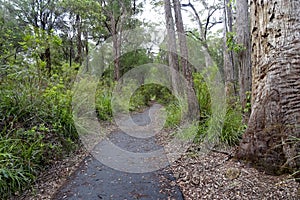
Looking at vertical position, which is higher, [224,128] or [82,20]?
[82,20]

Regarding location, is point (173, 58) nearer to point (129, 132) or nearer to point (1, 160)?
point (129, 132)

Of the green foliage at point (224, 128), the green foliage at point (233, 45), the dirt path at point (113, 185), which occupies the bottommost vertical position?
the dirt path at point (113, 185)

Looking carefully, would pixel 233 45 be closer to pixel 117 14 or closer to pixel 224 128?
pixel 224 128

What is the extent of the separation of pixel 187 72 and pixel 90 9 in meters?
7.56

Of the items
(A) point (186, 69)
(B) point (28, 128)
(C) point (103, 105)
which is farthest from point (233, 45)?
(C) point (103, 105)

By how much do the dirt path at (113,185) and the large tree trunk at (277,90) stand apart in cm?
105

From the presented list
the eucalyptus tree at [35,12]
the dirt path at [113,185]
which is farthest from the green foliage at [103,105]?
the eucalyptus tree at [35,12]

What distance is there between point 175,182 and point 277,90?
5.14 feet

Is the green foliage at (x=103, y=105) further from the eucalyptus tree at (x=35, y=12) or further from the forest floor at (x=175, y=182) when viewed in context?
the eucalyptus tree at (x=35, y=12)

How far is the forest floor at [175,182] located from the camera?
6.53 ft

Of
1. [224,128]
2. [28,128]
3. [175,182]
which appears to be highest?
[28,128]

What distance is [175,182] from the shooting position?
8.64ft

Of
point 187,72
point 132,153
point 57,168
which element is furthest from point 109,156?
point 187,72

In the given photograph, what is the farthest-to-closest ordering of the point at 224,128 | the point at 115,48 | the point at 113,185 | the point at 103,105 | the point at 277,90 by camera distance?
the point at 115,48, the point at 103,105, the point at 224,128, the point at 113,185, the point at 277,90
